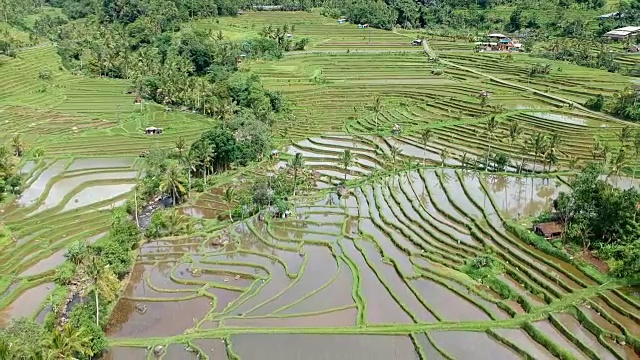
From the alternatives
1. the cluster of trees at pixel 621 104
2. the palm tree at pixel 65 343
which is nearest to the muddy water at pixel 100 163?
the palm tree at pixel 65 343

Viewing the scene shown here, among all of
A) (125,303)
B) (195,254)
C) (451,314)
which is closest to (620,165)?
(451,314)

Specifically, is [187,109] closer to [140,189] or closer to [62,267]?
[140,189]

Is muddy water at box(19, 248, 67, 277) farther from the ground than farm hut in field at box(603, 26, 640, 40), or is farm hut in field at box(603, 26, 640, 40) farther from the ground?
farm hut in field at box(603, 26, 640, 40)

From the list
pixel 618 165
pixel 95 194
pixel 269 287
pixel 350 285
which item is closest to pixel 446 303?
pixel 350 285

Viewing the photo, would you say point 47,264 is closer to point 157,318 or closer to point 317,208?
point 157,318

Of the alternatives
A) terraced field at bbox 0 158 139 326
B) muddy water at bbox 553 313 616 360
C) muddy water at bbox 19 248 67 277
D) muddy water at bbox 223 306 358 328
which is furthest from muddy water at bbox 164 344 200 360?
muddy water at bbox 553 313 616 360

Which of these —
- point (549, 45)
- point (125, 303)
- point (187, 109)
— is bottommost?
point (125, 303)

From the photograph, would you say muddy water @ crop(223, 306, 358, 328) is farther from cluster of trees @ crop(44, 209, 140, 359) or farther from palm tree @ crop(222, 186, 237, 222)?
palm tree @ crop(222, 186, 237, 222)
